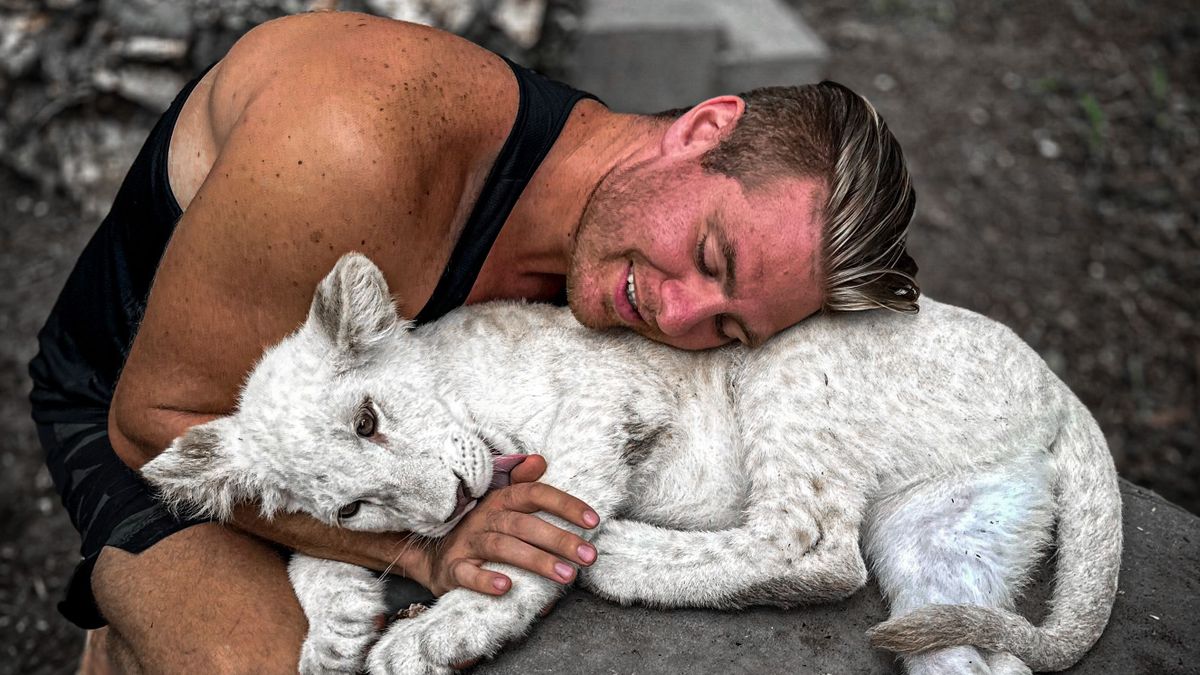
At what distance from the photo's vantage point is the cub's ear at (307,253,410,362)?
284 centimetres

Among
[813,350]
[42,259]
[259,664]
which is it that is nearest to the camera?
[259,664]

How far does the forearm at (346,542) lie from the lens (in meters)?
3.12

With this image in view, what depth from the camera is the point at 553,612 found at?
3.11m

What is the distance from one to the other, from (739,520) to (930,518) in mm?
606

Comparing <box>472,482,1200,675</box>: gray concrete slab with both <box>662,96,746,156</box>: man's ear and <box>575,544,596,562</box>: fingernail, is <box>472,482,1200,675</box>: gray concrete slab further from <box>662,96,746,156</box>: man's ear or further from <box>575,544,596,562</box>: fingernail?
<box>662,96,746,156</box>: man's ear

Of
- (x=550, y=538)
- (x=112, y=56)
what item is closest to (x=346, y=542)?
(x=550, y=538)

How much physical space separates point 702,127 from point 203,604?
7.26 ft

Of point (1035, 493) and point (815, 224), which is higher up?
point (815, 224)

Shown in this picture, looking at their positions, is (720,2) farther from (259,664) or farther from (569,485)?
(259,664)

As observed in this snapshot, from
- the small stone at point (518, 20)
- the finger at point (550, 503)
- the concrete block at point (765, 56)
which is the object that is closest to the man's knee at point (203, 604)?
the finger at point (550, 503)

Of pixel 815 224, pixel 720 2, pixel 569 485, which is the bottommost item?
pixel 720 2

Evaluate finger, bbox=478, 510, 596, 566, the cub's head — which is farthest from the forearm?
finger, bbox=478, 510, 596, 566

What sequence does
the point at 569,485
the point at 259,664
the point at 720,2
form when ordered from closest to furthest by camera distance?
the point at 259,664
the point at 569,485
the point at 720,2

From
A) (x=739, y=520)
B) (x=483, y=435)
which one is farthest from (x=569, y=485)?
(x=739, y=520)
